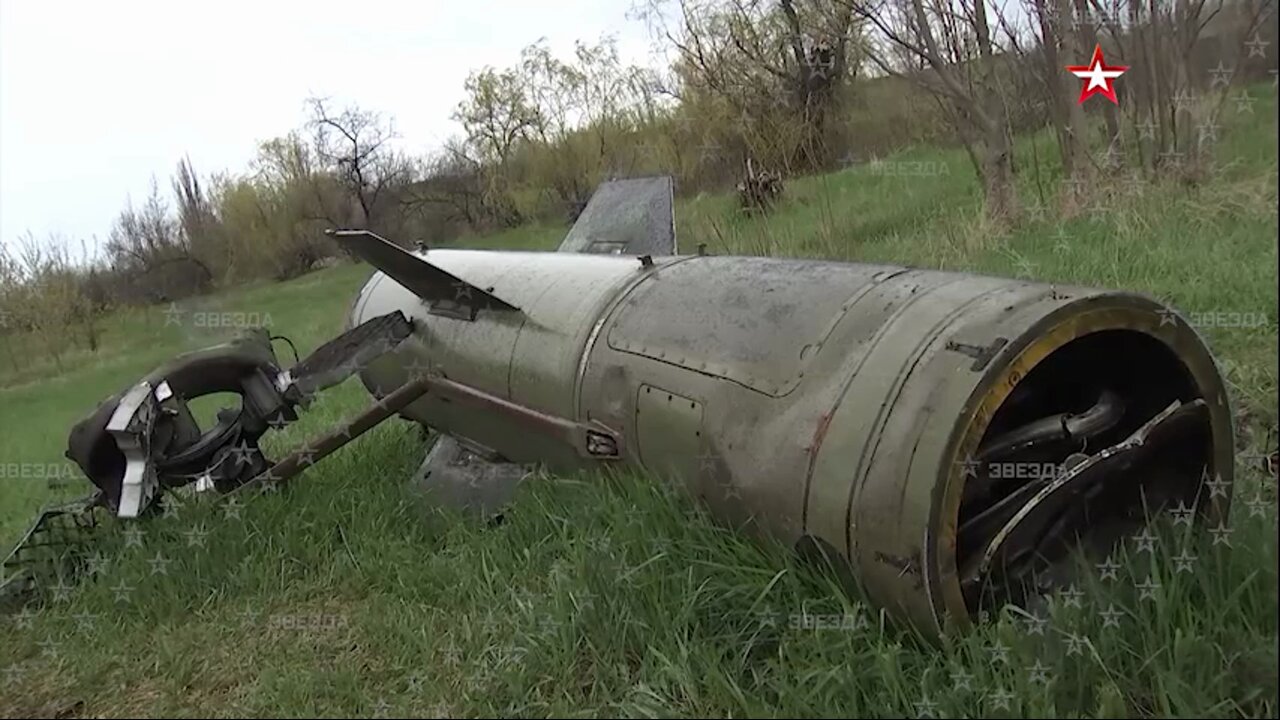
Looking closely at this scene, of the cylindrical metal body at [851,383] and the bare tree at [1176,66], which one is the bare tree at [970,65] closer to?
the bare tree at [1176,66]

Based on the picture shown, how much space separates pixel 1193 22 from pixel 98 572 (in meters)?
5.13

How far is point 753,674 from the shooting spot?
253cm

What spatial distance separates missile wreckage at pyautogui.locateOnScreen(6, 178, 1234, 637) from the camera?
2.23m

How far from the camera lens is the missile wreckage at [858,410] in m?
2.23

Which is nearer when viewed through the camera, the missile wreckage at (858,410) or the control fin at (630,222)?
the missile wreckage at (858,410)

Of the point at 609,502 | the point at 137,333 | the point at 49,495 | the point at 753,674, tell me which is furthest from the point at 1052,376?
the point at 137,333

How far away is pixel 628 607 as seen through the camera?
9.19 ft

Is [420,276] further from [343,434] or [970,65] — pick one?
[970,65]

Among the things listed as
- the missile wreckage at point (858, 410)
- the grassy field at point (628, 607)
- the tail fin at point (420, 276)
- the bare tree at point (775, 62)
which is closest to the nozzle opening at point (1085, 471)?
the missile wreckage at point (858, 410)

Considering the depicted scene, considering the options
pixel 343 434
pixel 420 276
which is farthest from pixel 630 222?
pixel 343 434

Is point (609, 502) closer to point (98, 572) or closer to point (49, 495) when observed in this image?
point (98, 572)

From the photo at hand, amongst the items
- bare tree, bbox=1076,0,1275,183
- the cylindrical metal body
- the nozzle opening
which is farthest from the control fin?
the nozzle opening

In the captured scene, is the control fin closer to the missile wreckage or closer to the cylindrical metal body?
the missile wreckage

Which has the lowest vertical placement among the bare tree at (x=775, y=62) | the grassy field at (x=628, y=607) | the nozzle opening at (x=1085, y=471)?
the grassy field at (x=628, y=607)
